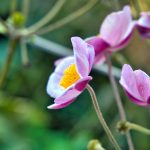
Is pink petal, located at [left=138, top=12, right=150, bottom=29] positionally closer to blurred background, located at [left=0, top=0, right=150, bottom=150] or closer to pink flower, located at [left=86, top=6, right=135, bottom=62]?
pink flower, located at [left=86, top=6, right=135, bottom=62]

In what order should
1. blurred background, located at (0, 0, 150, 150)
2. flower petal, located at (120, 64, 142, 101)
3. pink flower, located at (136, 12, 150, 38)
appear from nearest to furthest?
1. flower petal, located at (120, 64, 142, 101)
2. pink flower, located at (136, 12, 150, 38)
3. blurred background, located at (0, 0, 150, 150)

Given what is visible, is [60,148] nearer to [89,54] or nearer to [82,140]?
[82,140]

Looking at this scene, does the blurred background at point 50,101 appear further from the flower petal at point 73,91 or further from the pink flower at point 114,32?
the flower petal at point 73,91

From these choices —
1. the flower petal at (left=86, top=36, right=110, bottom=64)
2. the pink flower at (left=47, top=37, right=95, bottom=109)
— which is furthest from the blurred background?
the pink flower at (left=47, top=37, right=95, bottom=109)

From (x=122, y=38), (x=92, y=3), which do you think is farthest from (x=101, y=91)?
(x=122, y=38)

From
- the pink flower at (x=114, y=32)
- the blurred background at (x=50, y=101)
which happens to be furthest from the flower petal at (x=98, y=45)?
A: the blurred background at (x=50, y=101)
